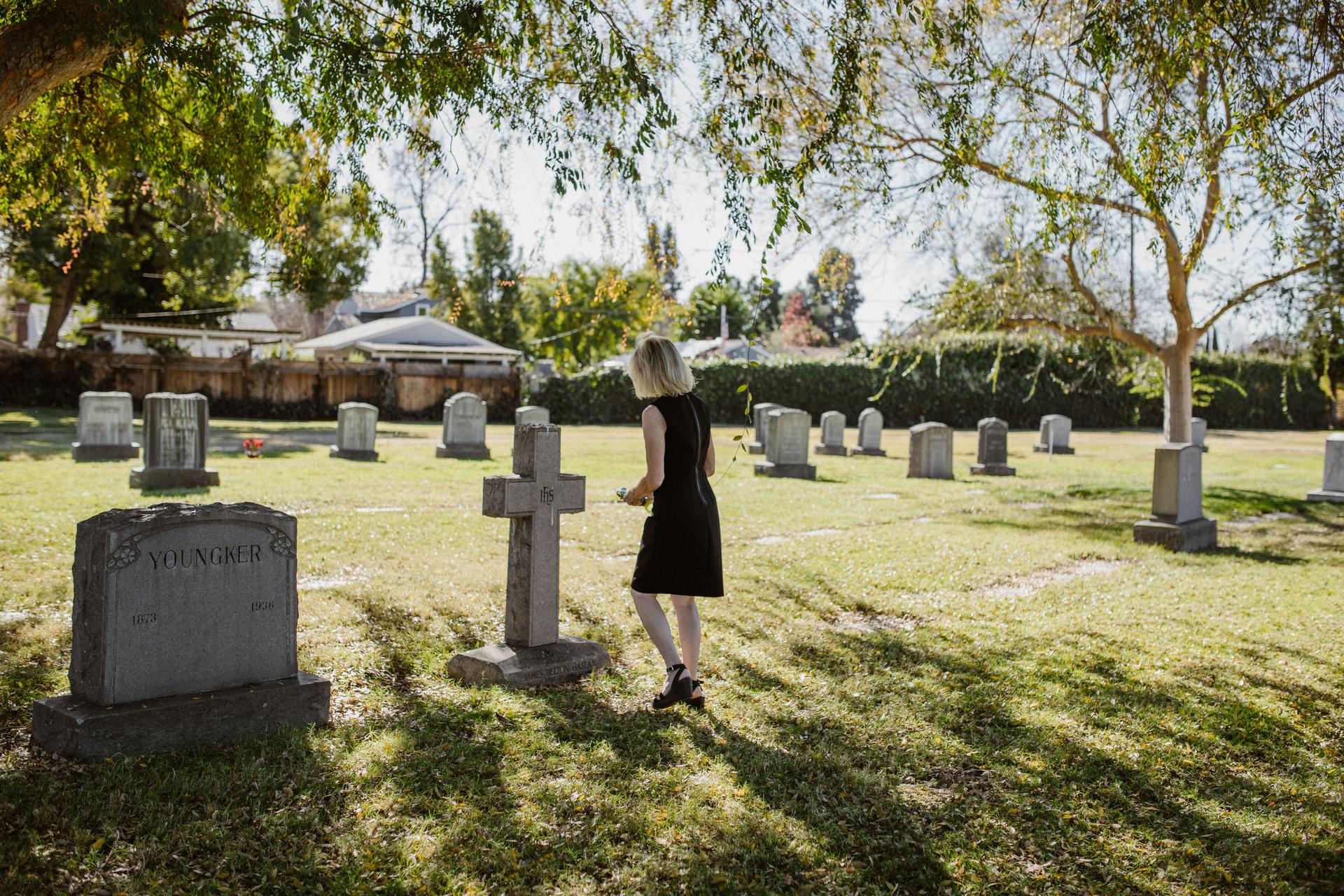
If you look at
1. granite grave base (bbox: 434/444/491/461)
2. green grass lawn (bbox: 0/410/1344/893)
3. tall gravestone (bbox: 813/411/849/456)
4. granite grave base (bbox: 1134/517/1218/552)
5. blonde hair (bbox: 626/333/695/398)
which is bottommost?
green grass lawn (bbox: 0/410/1344/893)

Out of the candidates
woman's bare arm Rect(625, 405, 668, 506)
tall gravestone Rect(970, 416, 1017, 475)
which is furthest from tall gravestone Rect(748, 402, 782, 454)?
woman's bare arm Rect(625, 405, 668, 506)

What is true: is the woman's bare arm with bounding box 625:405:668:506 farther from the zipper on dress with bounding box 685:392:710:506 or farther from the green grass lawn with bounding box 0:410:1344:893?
the green grass lawn with bounding box 0:410:1344:893

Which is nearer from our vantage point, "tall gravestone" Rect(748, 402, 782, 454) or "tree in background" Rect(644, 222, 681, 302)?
"tree in background" Rect(644, 222, 681, 302)

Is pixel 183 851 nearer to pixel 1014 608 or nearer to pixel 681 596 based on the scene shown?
pixel 681 596

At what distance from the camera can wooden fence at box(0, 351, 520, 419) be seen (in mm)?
29734

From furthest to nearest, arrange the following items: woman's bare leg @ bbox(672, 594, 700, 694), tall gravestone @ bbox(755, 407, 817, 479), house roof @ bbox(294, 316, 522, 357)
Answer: house roof @ bbox(294, 316, 522, 357) → tall gravestone @ bbox(755, 407, 817, 479) → woman's bare leg @ bbox(672, 594, 700, 694)

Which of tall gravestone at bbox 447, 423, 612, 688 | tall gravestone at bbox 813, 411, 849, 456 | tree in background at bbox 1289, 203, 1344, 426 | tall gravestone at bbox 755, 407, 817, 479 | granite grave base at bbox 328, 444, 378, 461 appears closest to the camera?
tall gravestone at bbox 447, 423, 612, 688

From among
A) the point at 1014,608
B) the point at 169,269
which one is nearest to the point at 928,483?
the point at 1014,608

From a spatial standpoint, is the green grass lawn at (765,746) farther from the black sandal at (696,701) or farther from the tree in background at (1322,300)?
the tree in background at (1322,300)

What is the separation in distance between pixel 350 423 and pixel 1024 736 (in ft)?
50.5

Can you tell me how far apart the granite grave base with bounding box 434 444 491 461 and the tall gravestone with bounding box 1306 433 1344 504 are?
14573 millimetres

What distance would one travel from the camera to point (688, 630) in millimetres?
4996

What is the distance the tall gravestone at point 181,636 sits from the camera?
13.2ft

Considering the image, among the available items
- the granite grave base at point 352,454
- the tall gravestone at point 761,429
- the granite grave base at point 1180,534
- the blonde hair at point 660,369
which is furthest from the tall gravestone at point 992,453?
the blonde hair at point 660,369
